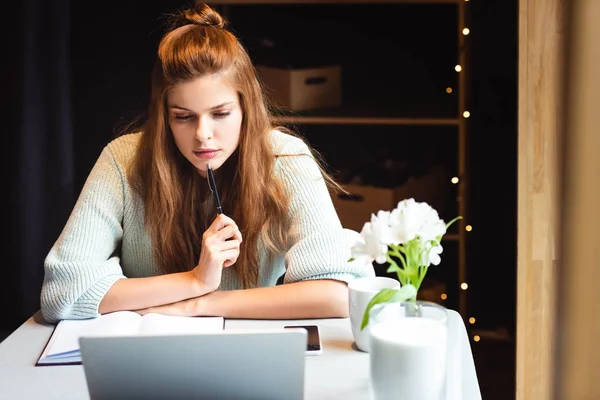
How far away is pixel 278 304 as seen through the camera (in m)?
1.36

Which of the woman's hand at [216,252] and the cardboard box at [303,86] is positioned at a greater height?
the cardboard box at [303,86]

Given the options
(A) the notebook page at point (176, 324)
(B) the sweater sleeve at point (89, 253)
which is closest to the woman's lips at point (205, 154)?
(B) the sweater sleeve at point (89, 253)

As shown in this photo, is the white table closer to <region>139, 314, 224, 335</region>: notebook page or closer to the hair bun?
<region>139, 314, 224, 335</region>: notebook page

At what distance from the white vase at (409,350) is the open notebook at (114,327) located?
364mm

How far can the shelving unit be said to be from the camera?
107 inches

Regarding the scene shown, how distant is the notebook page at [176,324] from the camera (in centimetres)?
123

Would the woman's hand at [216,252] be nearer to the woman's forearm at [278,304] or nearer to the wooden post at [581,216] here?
the woman's forearm at [278,304]

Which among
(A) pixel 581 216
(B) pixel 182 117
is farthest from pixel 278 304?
(A) pixel 581 216

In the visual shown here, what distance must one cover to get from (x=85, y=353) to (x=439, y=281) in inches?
84.5

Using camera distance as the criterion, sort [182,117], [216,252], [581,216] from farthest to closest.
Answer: [182,117] < [216,252] < [581,216]

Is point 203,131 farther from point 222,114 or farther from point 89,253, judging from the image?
point 89,253

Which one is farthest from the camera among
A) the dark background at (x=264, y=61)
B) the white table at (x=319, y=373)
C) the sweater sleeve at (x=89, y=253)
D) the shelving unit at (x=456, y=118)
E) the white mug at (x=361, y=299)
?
the shelving unit at (x=456, y=118)

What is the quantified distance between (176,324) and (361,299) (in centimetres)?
33

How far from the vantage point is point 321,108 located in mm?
2836
